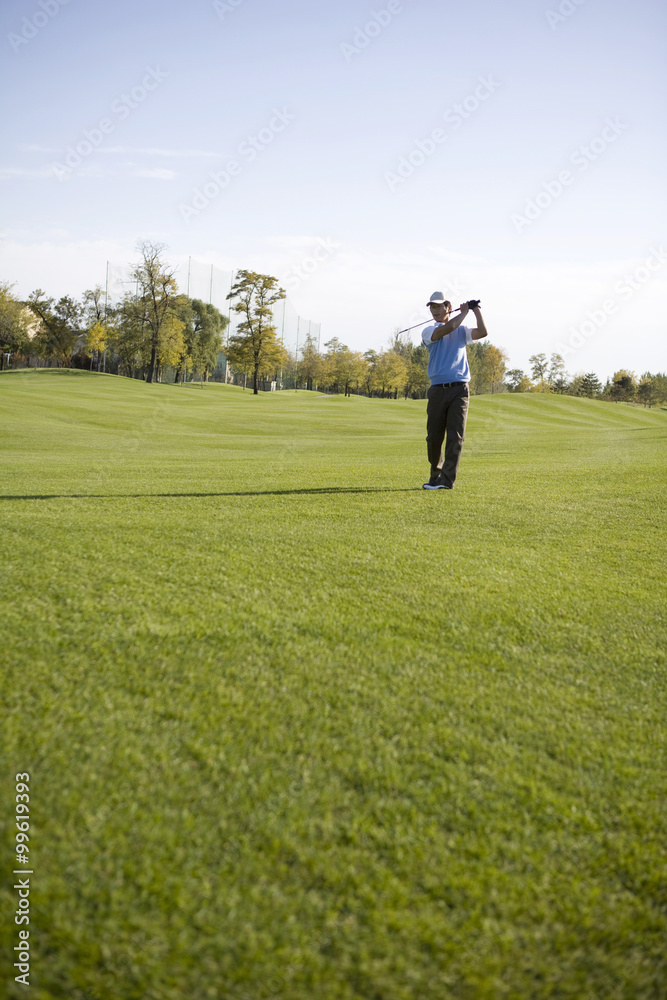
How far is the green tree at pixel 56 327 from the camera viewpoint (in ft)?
250

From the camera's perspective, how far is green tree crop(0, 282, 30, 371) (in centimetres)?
6756

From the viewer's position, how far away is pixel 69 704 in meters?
2.32

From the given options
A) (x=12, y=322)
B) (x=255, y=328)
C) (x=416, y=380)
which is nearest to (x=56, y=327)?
(x=12, y=322)

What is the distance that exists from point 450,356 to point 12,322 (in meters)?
74.1

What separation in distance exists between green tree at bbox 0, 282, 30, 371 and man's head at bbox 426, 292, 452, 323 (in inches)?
2823

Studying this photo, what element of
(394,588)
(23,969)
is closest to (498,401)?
(394,588)

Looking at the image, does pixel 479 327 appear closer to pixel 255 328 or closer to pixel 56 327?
pixel 255 328

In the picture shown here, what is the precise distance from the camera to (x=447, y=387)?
7.86 meters

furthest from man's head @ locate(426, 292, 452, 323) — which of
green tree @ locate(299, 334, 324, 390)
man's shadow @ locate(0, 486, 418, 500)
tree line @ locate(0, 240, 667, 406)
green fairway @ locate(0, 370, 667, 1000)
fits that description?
green tree @ locate(299, 334, 324, 390)

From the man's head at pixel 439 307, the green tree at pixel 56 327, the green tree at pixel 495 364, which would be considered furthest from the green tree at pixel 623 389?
the man's head at pixel 439 307

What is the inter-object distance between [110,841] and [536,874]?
1.17 m

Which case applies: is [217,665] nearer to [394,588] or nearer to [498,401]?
[394,588]

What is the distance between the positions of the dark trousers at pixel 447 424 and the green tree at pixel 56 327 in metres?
79.7

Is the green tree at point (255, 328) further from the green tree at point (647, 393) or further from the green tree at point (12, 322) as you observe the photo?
the green tree at point (647, 393)
